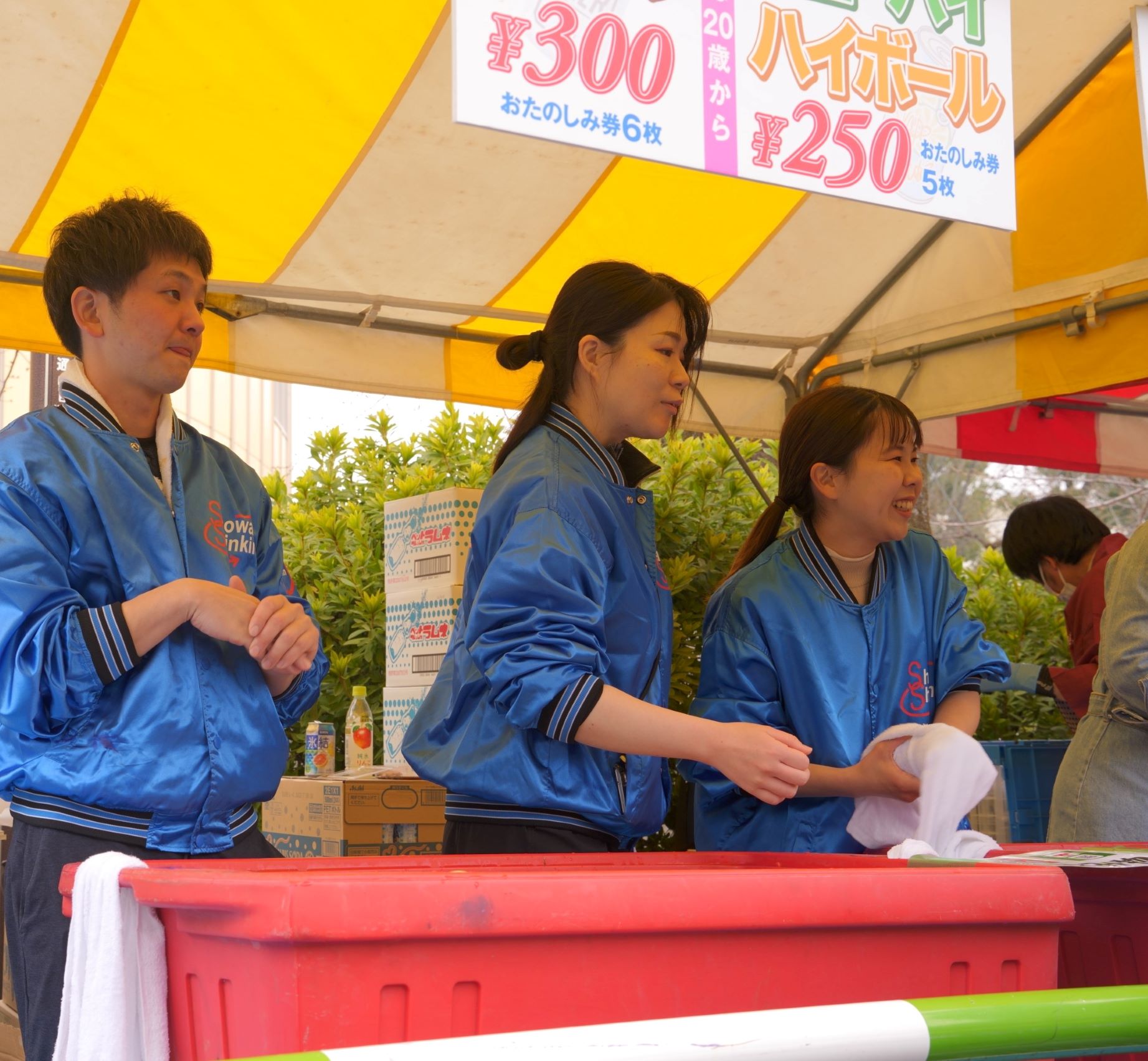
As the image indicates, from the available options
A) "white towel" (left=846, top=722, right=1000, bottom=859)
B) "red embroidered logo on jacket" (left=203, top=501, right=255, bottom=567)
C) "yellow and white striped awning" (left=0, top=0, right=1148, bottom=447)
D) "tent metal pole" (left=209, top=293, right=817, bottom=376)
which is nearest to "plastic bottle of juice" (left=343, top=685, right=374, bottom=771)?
"yellow and white striped awning" (left=0, top=0, right=1148, bottom=447)

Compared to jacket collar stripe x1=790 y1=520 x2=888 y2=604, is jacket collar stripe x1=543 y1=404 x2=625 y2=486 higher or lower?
jacket collar stripe x1=543 y1=404 x2=625 y2=486


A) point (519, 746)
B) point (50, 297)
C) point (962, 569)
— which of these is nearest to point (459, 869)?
point (519, 746)

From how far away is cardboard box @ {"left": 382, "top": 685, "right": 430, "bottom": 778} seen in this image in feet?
11.6

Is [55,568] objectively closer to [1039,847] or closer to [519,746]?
[519,746]

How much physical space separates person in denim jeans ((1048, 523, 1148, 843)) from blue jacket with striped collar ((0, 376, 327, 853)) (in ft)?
4.98

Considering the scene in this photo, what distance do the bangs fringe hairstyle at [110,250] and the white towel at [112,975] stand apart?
95cm

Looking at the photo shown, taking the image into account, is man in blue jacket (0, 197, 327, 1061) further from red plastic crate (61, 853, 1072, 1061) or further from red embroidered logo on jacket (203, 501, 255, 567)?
red plastic crate (61, 853, 1072, 1061)

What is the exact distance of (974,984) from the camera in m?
1.21

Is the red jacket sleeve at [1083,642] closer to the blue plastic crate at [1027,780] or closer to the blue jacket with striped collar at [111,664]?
the blue plastic crate at [1027,780]

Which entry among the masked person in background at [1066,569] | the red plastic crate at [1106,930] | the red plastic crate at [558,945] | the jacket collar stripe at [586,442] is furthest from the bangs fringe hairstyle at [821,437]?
the masked person in background at [1066,569]

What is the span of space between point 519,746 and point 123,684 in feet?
1.73

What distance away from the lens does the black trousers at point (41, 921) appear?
153 cm

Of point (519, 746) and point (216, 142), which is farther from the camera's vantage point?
point (216, 142)

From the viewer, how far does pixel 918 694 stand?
2.26 m
